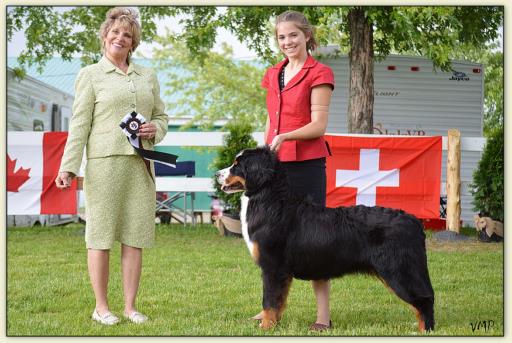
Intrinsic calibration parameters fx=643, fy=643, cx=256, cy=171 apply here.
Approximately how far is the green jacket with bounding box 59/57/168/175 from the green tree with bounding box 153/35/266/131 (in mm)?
15610

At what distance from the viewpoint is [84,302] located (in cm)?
530

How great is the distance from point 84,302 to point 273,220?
2.01 m

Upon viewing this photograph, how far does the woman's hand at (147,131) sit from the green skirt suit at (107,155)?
0.05 m

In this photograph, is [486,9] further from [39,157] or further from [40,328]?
[40,328]

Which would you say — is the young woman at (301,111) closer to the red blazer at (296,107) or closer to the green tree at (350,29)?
the red blazer at (296,107)

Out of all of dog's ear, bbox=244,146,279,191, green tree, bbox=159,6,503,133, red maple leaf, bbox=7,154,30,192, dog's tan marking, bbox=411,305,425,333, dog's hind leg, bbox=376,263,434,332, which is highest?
green tree, bbox=159,6,503,133

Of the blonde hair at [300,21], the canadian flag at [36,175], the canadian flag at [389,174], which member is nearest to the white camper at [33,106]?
the canadian flag at [36,175]

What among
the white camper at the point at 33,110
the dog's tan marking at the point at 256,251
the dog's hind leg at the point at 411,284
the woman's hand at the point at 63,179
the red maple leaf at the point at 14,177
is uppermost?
the white camper at the point at 33,110

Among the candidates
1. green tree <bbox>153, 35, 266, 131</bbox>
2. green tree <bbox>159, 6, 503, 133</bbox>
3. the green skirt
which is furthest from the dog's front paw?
green tree <bbox>153, 35, 266, 131</bbox>

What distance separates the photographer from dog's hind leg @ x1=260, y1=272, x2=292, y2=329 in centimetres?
425

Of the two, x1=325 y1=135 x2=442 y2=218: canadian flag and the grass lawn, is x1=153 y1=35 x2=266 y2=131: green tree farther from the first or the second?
the grass lawn

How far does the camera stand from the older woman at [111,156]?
4.52 meters

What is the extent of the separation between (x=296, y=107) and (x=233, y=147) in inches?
212

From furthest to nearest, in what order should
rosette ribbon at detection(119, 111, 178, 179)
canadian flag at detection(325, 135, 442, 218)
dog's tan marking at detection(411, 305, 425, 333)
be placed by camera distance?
canadian flag at detection(325, 135, 442, 218), rosette ribbon at detection(119, 111, 178, 179), dog's tan marking at detection(411, 305, 425, 333)
